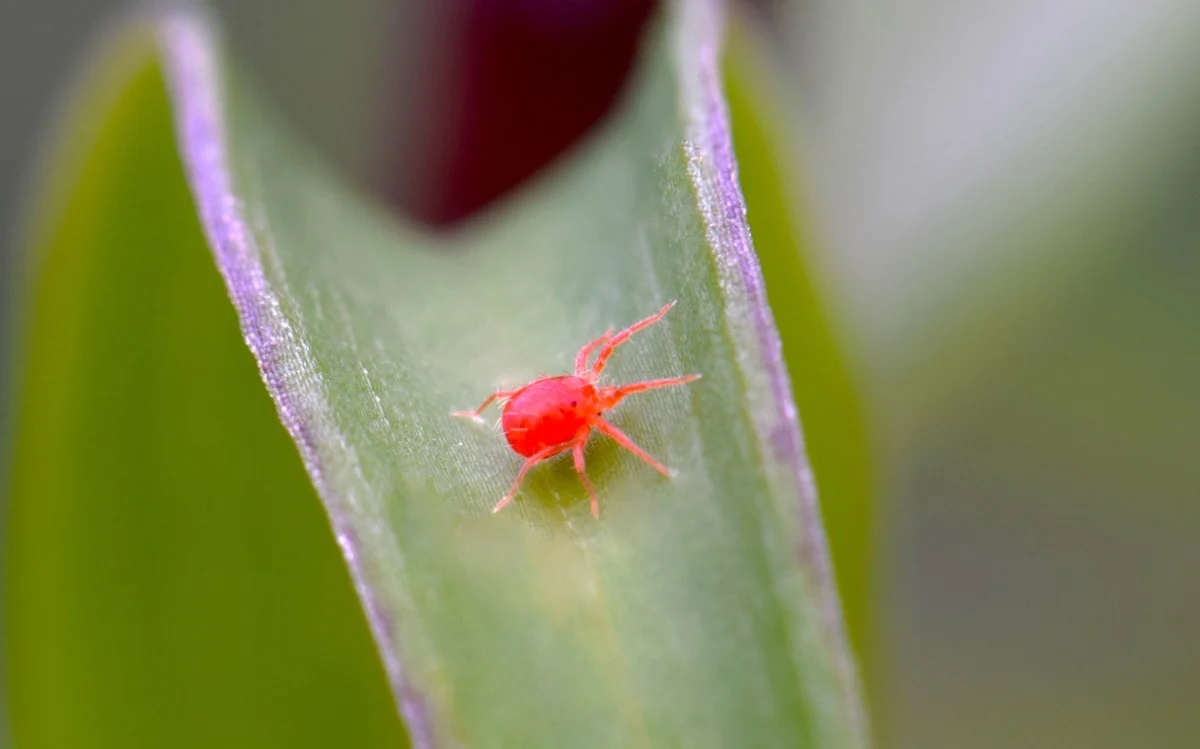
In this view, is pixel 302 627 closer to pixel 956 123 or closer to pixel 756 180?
pixel 756 180

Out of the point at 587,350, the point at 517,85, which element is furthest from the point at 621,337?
the point at 517,85

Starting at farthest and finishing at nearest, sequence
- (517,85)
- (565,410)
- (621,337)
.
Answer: (517,85) → (565,410) → (621,337)

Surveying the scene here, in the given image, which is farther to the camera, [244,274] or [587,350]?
[587,350]

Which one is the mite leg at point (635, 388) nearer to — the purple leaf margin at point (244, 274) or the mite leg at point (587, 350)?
the mite leg at point (587, 350)

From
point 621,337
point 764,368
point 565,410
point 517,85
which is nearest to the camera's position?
point 764,368

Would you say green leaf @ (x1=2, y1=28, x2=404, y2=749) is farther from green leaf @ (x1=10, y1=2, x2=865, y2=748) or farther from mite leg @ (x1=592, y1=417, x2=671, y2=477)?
mite leg @ (x1=592, y1=417, x2=671, y2=477)

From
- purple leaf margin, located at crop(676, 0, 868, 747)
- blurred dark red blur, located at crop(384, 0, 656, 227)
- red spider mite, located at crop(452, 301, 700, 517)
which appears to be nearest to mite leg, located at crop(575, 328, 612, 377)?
red spider mite, located at crop(452, 301, 700, 517)

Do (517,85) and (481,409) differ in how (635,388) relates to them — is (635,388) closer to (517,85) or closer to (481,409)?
(481,409)

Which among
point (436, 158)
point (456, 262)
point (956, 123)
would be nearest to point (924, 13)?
point (956, 123)
